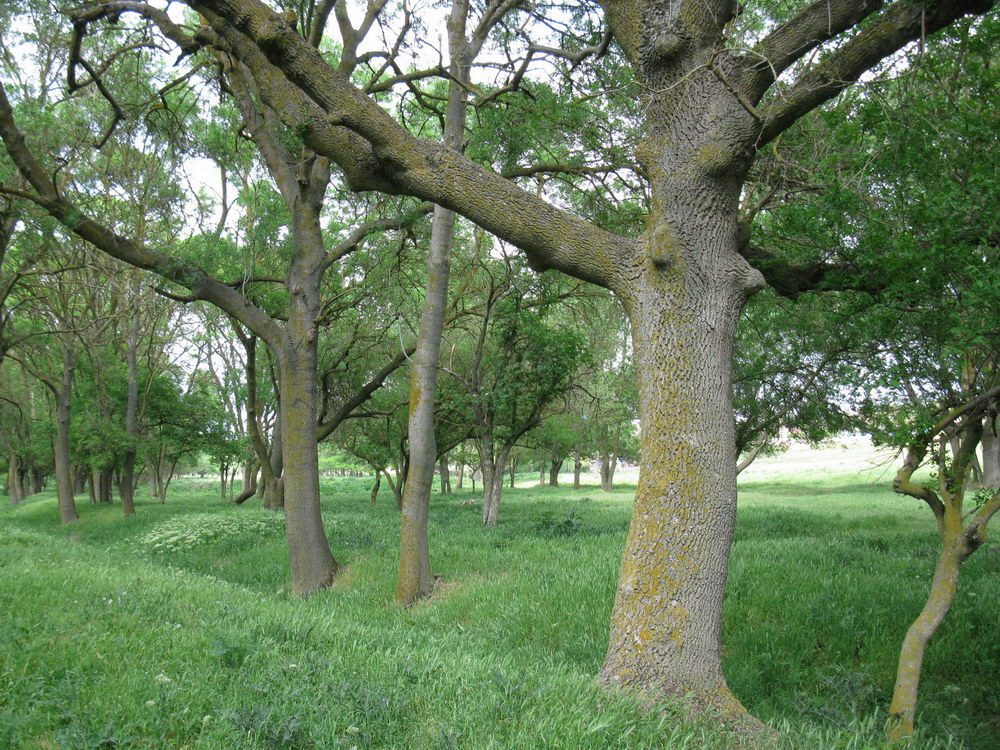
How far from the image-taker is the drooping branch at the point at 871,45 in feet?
12.9

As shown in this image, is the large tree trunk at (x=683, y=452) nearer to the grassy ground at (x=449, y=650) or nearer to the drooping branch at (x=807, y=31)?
the grassy ground at (x=449, y=650)

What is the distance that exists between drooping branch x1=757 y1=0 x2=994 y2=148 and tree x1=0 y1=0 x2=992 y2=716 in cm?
1

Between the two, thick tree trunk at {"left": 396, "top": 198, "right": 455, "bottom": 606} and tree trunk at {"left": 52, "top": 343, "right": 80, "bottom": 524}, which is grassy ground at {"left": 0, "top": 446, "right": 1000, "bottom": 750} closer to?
thick tree trunk at {"left": 396, "top": 198, "right": 455, "bottom": 606}

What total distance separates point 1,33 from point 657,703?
16.1 metres

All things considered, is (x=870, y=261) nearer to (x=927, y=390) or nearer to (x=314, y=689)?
(x=927, y=390)

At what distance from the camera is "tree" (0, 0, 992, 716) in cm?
401

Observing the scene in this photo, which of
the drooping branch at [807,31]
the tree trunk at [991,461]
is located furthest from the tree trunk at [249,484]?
the tree trunk at [991,461]

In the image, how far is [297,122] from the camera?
508 centimetres

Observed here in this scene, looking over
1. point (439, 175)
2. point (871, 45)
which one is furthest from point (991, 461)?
point (439, 175)

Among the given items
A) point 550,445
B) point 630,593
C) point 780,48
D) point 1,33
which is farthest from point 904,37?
point 550,445

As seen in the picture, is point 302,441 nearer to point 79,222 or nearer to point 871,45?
point 79,222

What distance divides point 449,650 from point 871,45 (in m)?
5.41

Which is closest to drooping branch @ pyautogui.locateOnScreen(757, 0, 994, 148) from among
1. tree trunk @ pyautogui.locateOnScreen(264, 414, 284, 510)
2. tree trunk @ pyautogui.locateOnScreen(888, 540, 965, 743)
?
tree trunk @ pyautogui.locateOnScreen(888, 540, 965, 743)

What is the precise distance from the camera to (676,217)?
4.51m
